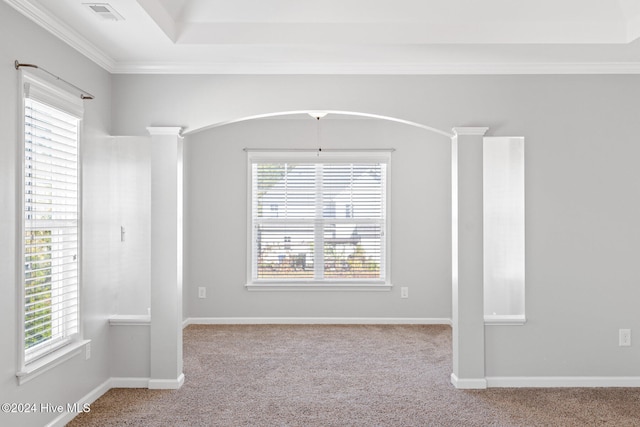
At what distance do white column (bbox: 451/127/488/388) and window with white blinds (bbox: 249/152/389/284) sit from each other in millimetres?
2446

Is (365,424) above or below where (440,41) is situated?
below

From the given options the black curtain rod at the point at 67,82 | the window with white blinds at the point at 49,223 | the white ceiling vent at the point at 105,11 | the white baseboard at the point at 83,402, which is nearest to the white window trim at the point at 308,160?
the white baseboard at the point at 83,402

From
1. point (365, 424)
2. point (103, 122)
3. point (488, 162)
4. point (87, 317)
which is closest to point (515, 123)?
point (488, 162)

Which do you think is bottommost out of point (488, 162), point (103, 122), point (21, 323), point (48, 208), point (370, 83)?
point (21, 323)

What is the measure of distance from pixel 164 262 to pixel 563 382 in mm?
3338

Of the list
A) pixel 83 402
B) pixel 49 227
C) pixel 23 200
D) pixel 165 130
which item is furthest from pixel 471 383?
pixel 23 200

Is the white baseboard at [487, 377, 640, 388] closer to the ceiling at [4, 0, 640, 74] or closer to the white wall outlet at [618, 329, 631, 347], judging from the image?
the white wall outlet at [618, 329, 631, 347]

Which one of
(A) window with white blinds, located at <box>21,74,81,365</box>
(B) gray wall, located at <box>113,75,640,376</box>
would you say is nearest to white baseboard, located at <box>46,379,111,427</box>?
(A) window with white blinds, located at <box>21,74,81,365</box>

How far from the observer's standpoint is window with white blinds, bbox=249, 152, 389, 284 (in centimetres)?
654

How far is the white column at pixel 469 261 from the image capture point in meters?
4.08

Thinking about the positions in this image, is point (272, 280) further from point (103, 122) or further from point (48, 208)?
point (48, 208)

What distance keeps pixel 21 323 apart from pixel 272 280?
12.5 ft

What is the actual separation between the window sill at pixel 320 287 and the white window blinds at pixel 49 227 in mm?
3050

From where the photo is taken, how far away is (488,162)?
4.20m
